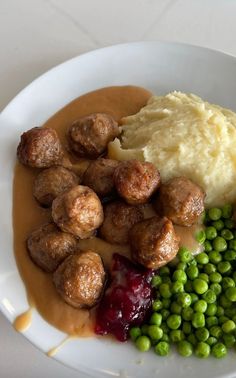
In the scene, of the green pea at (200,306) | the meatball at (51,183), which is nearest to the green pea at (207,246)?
the green pea at (200,306)

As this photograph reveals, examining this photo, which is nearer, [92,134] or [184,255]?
[184,255]

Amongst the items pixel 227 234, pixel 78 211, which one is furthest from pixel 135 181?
pixel 227 234

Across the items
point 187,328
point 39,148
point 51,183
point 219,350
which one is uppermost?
point 39,148

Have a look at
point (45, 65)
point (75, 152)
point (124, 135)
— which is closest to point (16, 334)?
point (75, 152)

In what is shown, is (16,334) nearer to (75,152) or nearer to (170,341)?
(170,341)

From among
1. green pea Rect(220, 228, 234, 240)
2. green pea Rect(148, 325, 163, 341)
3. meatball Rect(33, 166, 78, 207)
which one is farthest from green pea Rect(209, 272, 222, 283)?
meatball Rect(33, 166, 78, 207)

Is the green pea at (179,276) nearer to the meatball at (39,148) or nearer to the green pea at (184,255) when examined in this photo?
the green pea at (184,255)

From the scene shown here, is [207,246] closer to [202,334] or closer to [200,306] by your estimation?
[200,306]

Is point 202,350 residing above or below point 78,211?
below
